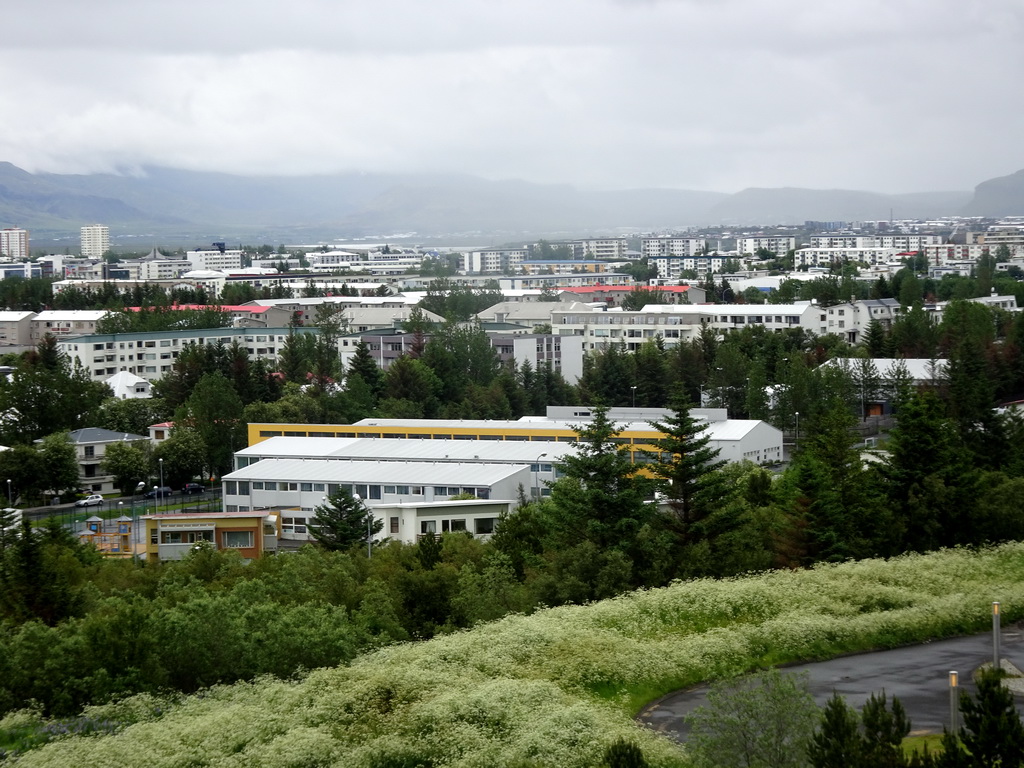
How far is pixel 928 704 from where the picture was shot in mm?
8562

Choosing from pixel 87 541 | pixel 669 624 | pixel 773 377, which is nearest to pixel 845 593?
pixel 669 624

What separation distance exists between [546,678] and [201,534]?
35.0ft

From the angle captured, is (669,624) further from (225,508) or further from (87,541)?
(225,508)

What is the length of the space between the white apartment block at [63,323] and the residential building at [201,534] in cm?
2971

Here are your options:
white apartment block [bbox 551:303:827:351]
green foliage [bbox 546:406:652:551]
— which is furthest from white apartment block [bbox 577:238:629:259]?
green foliage [bbox 546:406:652:551]

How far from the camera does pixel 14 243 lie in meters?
120

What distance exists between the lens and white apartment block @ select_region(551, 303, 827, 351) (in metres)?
42.2

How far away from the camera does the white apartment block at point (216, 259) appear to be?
306ft

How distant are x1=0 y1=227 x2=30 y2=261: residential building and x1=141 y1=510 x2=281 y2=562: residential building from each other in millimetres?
108141

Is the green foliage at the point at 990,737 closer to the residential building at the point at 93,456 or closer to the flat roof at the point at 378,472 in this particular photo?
the flat roof at the point at 378,472

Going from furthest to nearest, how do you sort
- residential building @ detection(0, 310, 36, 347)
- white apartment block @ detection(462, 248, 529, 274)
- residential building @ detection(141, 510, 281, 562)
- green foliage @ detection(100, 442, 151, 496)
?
white apartment block @ detection(462, 248, 529, 274) < residential building @ detection(0, 310, 36, 347) < green foliage @ detection(100, 442, 151, 496) < residential building @ detection(141, 510, 281, 562)

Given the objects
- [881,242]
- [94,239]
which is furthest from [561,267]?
[94,239]

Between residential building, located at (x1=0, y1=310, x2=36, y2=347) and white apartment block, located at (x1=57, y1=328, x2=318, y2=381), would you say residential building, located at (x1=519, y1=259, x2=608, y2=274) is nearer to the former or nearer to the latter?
residential building, located at (x1=0, y1=310, x2=36, y2=347)

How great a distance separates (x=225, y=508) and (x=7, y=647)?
12.6 meters
